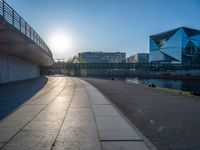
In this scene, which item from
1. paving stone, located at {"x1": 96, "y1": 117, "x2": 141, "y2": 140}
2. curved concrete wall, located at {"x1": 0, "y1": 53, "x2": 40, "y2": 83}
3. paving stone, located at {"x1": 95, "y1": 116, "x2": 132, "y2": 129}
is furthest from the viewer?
curved concrete wall, located at {"x1": 0, "y1": 53, "x2": 40, "y2": 83}

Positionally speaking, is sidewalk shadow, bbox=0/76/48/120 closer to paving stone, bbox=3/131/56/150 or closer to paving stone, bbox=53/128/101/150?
paving stone, bbox=3/131/56/150

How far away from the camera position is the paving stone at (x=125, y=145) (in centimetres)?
644

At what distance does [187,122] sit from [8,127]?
6.56 metres

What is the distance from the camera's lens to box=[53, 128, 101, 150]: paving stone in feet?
21.3

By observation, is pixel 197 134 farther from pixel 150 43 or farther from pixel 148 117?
pixel 150 43

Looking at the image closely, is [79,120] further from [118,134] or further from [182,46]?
[182,46]

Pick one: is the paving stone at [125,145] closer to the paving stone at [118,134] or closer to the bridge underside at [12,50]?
the paving stone at [118,134]

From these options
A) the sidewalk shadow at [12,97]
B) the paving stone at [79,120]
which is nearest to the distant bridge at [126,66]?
the sidewalk shadow at [12,97]

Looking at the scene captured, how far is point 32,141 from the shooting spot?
6.89m

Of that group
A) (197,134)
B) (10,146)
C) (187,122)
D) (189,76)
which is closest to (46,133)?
(10,146)

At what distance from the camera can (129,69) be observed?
169125 mm

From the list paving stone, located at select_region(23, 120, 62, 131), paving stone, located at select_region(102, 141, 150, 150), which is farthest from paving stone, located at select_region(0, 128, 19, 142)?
paving stone, located at select_region(102, 141, 150, 150)

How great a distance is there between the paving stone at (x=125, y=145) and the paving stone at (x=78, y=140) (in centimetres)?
23

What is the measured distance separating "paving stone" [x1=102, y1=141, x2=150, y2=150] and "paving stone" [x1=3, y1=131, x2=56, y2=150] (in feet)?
4.93
